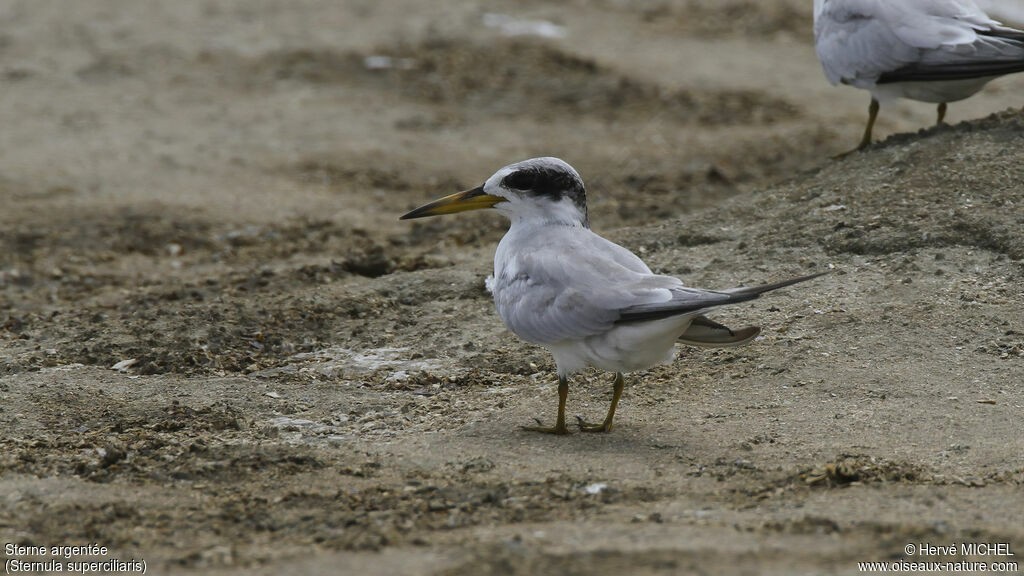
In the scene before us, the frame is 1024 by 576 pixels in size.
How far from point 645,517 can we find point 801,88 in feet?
24.6

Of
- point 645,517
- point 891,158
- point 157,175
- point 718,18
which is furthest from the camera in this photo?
point 718,18

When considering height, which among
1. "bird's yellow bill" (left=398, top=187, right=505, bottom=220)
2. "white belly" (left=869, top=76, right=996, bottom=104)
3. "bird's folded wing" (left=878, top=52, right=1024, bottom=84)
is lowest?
"bird's yellow bill" (left=398, top=187, right=505, bottom=220)

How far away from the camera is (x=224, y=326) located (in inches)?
220

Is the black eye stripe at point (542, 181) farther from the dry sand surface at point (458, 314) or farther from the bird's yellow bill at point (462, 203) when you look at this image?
the dry sand surface at point (458, 314)

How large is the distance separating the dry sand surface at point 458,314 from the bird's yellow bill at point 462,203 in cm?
73

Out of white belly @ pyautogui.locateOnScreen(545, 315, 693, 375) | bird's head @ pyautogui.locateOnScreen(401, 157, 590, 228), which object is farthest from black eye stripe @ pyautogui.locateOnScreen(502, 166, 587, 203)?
white belly @ pyautogui.locateOnScreen(545, 315, 693, 375)

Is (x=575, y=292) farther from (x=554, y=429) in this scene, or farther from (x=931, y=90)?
(x=931, y=90)

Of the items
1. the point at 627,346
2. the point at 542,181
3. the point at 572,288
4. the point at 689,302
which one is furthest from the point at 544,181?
the point at 689,302

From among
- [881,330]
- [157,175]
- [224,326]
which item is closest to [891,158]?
[881,330]

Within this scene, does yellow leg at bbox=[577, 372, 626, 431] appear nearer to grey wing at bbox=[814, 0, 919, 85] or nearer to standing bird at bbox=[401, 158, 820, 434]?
standing bird at bbox=[401, 158, 820, 434]

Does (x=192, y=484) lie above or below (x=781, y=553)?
below

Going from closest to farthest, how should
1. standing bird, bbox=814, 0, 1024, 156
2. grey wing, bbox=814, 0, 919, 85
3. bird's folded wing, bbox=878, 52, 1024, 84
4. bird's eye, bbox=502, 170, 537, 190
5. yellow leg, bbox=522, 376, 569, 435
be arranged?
yellow leg, bbox=522, 376, 569, 435 → bird's eye, bbox=502, 170, 537, 190 → bird's folded wing, bbox=878, 52, 1024, 84 → standing bird, bbox=814, 0, 1024, 156 → grey wing, bbox=814, 0, 919, 85

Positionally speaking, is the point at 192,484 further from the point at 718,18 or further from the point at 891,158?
the point at 718,18

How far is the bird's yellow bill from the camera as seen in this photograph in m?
4.77
